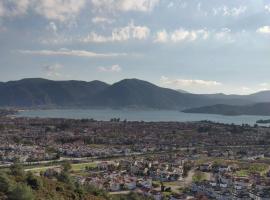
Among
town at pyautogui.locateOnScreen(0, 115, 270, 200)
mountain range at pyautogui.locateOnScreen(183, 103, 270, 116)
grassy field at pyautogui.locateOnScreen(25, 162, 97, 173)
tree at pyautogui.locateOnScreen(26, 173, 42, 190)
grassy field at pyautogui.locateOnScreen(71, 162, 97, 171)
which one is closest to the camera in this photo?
tree at pyautogui.locateOnScreen(26, 173, 42, 190)

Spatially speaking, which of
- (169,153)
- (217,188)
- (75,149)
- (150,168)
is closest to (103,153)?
(75,149)

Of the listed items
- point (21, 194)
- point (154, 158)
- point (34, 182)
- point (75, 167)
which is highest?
point (21, 194)

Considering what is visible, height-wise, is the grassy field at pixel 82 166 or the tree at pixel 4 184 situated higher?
the tree at pixel 4 184

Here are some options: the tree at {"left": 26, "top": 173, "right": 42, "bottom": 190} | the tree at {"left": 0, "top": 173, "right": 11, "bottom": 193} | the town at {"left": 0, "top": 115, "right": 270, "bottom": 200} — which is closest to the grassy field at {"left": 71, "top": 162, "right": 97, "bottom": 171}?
the town at {"left": 0, "top": 115, "right": 270, "bottom": 200}

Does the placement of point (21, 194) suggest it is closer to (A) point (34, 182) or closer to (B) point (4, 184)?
(B) point (4, 184)

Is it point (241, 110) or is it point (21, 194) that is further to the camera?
point (241, 110)

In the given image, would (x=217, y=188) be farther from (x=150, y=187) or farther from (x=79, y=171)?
(x=79, y=171)

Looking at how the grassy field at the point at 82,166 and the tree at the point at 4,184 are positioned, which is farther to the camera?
the grassy field at the point at 82,166

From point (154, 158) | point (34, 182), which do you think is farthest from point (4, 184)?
point (154, 158)

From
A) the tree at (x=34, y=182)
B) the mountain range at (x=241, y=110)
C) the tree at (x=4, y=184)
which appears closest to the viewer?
the tree at (x=4, y=184)

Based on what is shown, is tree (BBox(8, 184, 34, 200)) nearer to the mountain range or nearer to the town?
the town

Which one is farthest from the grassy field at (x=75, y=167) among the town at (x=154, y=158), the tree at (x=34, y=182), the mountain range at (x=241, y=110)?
the mountain range at (x=241, y=110)

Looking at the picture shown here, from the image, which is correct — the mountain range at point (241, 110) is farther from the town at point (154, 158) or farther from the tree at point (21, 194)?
the tree at point (21, 194)
